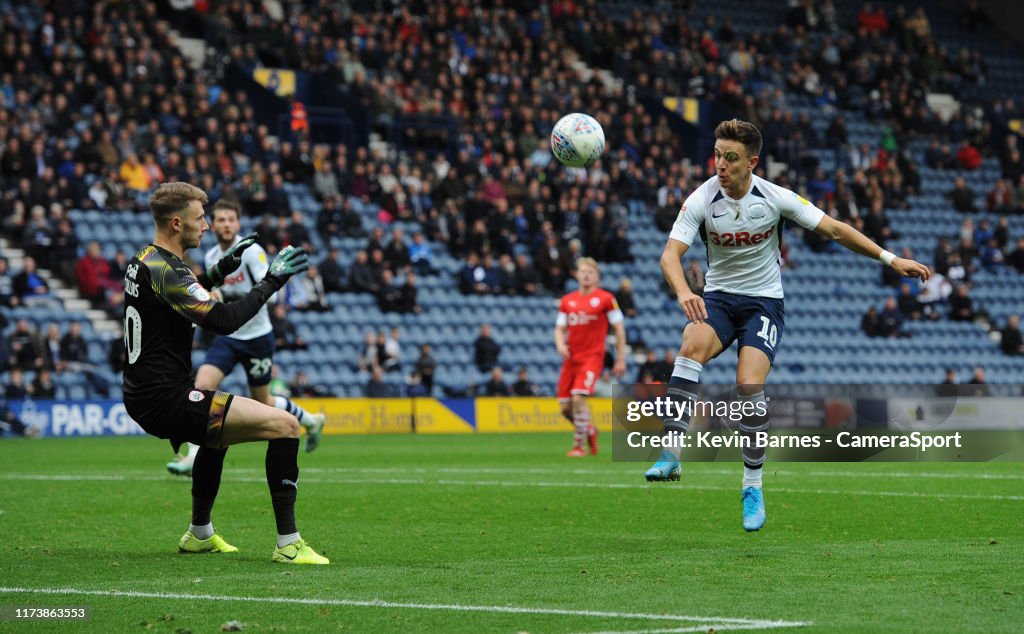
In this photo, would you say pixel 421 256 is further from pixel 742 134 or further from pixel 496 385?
pixel 742 134

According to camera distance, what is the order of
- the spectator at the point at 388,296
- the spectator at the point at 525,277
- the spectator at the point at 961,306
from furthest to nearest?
the spectator at the point at 961,306
the spectator at the point at 525,277
the spectator at the point at 388,296

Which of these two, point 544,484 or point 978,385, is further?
point 978,385

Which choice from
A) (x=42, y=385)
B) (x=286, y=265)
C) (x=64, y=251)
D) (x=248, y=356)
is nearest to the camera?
(x=286, y=265)

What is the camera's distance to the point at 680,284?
→ 932 centimetres

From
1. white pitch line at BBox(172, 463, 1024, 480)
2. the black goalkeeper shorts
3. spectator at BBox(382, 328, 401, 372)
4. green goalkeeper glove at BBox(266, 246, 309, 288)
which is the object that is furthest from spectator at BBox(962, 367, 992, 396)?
green goalkeeper glove at BBox(266, 246, 309, 288)

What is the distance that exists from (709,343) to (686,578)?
102 inches

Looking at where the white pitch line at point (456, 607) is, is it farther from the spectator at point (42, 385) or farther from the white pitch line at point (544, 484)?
the spectator at point (42, 385)

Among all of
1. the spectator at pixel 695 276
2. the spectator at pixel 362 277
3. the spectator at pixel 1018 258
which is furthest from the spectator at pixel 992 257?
the spectator at pixel 362 277

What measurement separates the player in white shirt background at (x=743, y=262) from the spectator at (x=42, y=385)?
1703 centimetres

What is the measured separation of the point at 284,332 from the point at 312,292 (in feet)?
4.42

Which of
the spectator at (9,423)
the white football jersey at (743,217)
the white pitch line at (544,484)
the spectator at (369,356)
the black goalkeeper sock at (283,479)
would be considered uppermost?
the white football jersey at (743,217)

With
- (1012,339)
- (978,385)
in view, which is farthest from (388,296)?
(1012,339)

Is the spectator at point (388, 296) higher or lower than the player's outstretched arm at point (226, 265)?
lower

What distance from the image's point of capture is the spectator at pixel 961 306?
115ft
